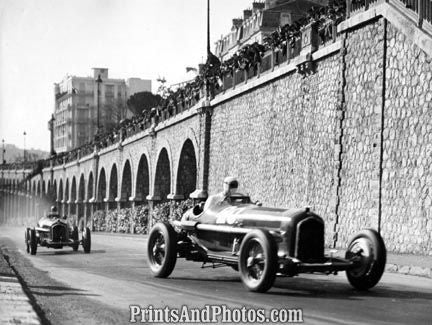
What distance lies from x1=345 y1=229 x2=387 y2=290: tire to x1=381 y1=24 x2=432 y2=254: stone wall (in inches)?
210

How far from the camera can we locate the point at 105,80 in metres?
137

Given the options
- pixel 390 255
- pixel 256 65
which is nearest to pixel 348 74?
pixel 390 255

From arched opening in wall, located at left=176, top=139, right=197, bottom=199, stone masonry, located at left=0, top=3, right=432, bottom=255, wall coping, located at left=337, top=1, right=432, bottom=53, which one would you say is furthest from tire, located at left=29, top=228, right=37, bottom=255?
arched opening in wall, located at left=176, top=139, right=197, bottom=199

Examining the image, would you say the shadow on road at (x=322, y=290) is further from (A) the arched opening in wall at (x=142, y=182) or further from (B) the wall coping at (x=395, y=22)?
(A) the arched opening in wall at (x=142, y=182)

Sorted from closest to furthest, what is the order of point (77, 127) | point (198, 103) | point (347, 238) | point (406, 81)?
1. point (406, 81)
2. point (347, 238)
3. point (198, 103)
4. point (77, 127)

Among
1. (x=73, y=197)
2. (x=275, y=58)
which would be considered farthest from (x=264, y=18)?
(x=275, y=58)

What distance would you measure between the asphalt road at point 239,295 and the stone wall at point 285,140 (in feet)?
27.9

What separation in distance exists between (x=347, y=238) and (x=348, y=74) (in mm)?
4020

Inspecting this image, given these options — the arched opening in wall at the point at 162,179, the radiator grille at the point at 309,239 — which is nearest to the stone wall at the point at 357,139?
the radiator grille at the point at 309,239

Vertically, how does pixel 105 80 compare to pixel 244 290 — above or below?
above

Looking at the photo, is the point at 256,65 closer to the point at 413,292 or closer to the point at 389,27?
the point at 389,27

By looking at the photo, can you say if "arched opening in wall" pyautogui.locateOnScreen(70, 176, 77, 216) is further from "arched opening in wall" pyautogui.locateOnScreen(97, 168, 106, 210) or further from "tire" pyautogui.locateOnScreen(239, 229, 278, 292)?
"tire" pyautogui.locateOnScreen(239, 229, 278, 292)

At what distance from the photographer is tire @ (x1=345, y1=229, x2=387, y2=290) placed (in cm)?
898

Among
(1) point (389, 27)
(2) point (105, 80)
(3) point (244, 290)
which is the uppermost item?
(2) point (105, 80)
